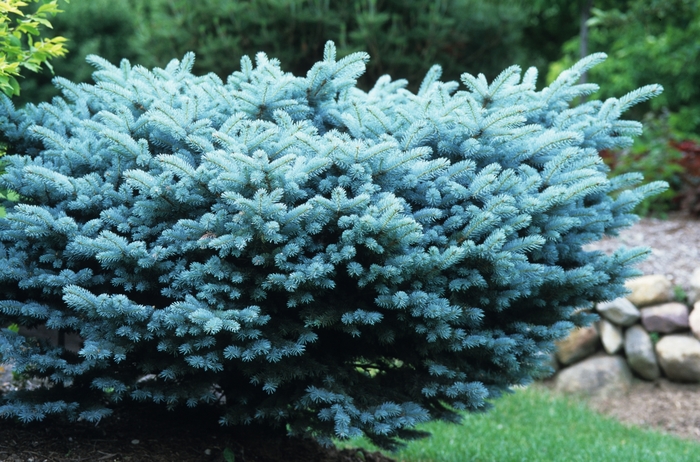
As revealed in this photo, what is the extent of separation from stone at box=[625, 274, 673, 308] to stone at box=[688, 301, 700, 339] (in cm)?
27

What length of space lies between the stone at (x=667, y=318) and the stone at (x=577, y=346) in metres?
0.50

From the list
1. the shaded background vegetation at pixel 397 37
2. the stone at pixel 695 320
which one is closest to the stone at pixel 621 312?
the stone at pixel 695 320

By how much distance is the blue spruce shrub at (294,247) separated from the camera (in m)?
2.83

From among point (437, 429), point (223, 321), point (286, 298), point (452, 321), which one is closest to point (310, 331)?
point (286, 298)

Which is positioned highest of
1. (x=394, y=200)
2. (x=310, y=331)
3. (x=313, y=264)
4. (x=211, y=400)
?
(x=394, y=200)

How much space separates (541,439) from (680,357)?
6.68ft

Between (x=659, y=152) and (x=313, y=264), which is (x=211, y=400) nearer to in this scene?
(x=313, y=264)

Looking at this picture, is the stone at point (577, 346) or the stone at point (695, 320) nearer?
the stone at point (695, 320)

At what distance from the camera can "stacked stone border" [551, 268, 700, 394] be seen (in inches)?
252

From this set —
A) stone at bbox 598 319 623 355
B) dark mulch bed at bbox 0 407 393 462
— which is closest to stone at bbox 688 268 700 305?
stone at bbox 598 319 623 355

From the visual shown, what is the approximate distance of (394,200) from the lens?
281 centimetres

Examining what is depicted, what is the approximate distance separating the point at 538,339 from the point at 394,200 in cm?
121

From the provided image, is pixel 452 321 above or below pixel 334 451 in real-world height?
above

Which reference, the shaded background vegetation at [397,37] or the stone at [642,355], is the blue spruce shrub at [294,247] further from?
the shaded background vegetation at [397,37]
